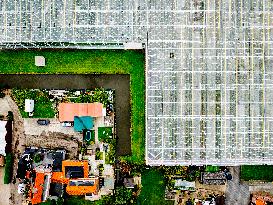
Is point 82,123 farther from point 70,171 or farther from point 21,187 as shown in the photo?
point 21,187

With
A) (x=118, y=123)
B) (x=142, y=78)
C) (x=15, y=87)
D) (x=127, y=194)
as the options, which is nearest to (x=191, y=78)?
(x=142, y=78)

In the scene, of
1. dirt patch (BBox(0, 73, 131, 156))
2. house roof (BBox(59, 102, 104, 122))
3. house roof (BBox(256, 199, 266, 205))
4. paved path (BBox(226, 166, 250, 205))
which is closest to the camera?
house roof (BBox(256, 199, 266, 205))

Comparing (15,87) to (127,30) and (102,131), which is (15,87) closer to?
(102,131)

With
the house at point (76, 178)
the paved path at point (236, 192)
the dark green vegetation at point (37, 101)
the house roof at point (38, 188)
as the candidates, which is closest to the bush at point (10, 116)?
the dark green vegetation at point (37, 101)

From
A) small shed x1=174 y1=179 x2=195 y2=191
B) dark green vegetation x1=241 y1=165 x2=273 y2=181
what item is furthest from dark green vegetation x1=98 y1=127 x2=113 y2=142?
dark green vegetation x1=241 y1=165 x2=273 y2=181

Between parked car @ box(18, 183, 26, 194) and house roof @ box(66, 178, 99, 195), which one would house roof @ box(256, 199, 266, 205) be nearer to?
house roof @ box(66, 178, 99, 195)

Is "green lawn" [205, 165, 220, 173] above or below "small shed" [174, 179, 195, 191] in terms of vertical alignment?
above

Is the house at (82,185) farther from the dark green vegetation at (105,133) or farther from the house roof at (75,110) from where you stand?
the house roof at (75,110)
